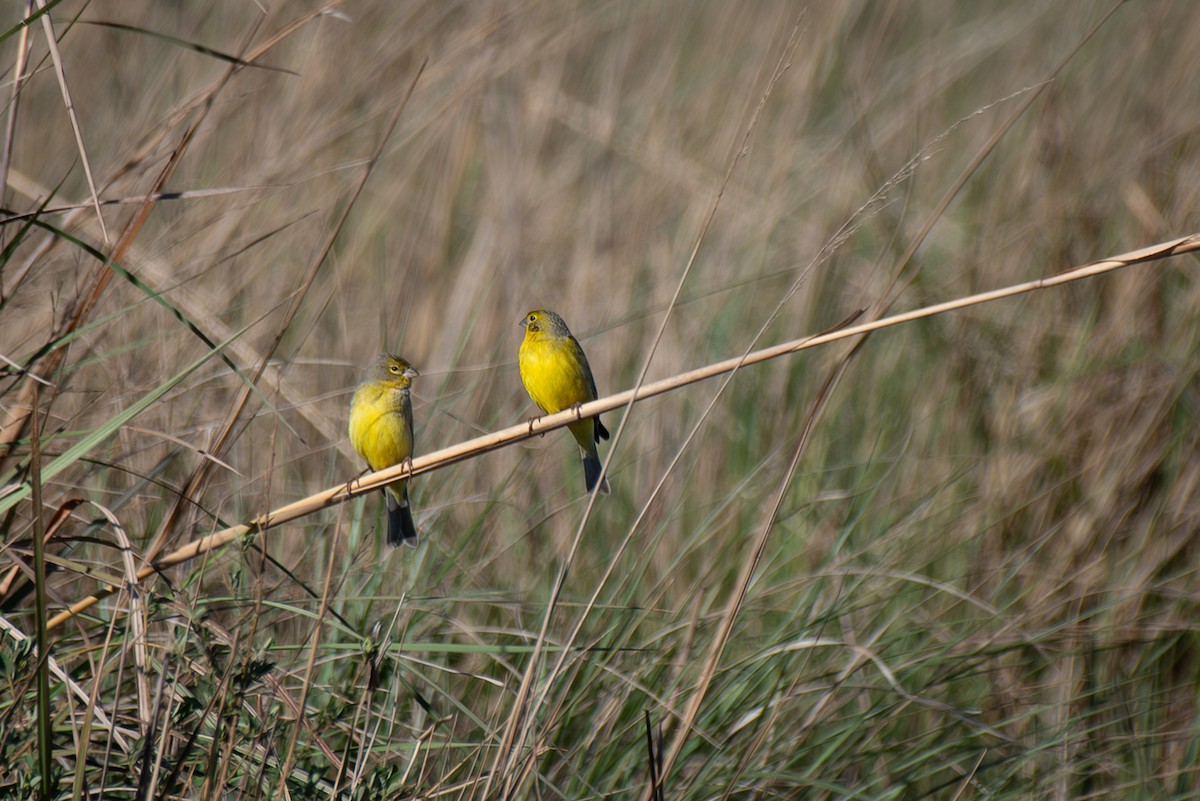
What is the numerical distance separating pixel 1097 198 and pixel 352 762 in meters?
3.70

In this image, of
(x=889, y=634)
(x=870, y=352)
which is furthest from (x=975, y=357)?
(x=889, y=634)

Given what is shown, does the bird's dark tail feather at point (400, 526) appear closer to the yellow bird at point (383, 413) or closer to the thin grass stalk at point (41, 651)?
the yellow bird at point (383, 413)

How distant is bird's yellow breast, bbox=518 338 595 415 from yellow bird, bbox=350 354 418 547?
418 millimetres

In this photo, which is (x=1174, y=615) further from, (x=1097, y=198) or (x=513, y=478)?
(x=513, y=478)

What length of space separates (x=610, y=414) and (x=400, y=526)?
159cm

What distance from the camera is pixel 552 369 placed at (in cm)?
386

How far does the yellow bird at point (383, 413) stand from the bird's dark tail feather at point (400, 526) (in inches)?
10.9

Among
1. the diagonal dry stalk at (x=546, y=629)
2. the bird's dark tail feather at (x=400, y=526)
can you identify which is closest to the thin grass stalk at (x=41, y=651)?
the diagonal dry stalk at (x=546, y=629)

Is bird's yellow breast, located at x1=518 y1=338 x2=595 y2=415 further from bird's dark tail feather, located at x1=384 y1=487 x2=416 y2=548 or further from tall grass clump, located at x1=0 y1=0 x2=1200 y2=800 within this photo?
bird's dark tail feather, located at x1=384 y1=487 x2=416 y2=548

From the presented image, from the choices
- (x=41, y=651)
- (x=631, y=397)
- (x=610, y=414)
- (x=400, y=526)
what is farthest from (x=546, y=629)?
(x=610, y=414)

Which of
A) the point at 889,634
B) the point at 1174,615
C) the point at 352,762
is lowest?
the point at 1174,615

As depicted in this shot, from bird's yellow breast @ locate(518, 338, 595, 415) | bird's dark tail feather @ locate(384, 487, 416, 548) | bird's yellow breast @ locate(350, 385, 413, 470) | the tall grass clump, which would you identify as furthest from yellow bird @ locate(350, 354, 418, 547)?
bird's yellow breast @ locate(518, 338, 595, 415)

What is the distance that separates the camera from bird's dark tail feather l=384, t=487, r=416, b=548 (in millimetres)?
3352

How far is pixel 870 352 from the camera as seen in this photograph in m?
4.69
